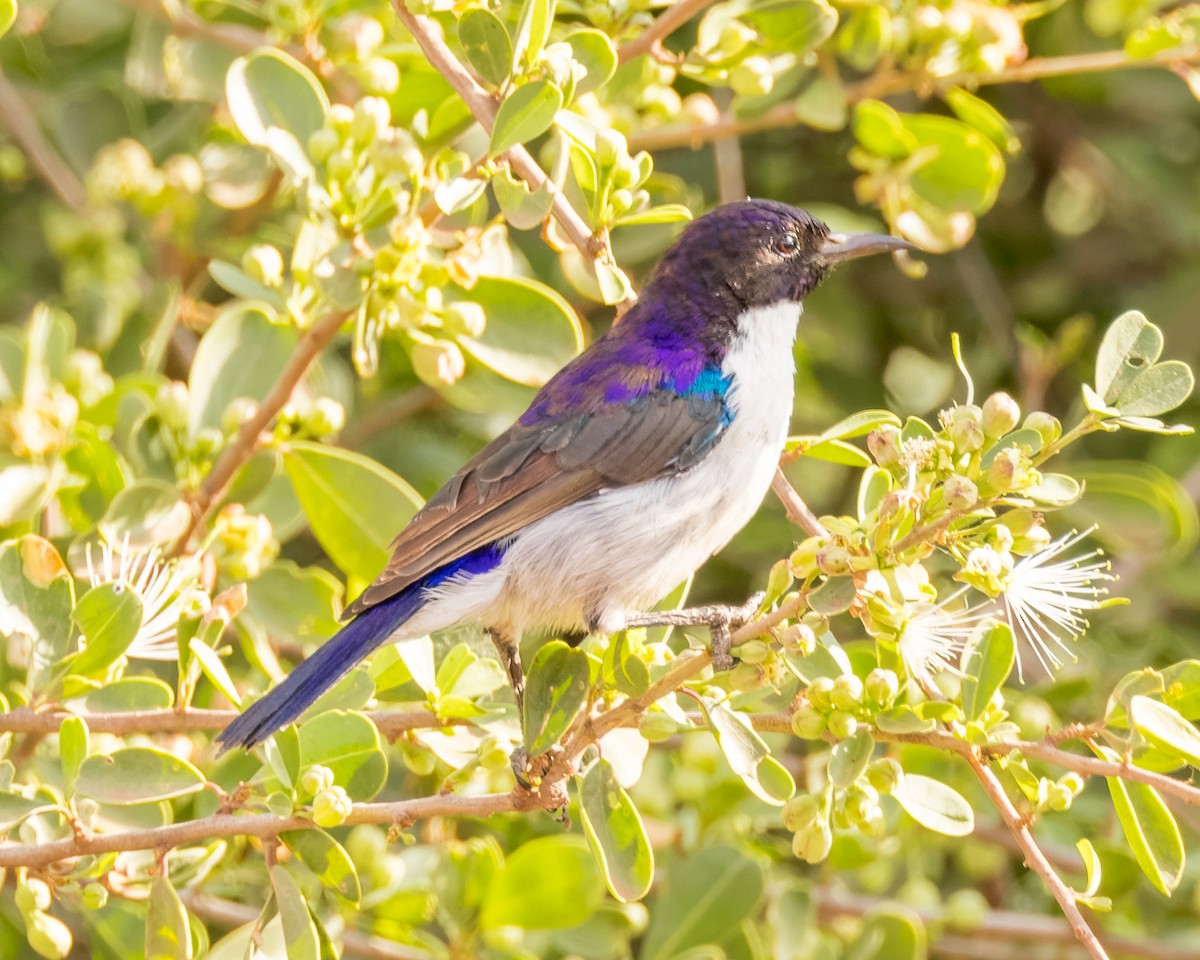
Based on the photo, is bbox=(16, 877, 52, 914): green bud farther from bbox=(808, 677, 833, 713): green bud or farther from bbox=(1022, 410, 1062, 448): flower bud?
bbox=(1022, 410, 1062, 448): flower bud

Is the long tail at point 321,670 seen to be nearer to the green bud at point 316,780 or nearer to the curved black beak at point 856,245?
the green bud at point 316,780

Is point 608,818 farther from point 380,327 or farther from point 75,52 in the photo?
point 75,52

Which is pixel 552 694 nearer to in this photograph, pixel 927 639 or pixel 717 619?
pixel 717 619

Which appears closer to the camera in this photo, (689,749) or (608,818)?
(608,818)

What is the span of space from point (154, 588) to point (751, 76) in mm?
1723

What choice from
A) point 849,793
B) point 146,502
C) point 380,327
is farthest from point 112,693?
Result: point 849,793

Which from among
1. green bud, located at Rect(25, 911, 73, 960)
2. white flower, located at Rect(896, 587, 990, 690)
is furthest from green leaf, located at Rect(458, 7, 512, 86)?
green bud, located at Rect(25, 911, 73, 960)

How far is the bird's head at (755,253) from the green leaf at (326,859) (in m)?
1.77

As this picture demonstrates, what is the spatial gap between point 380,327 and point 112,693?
912 millimetres

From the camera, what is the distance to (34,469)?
3352 millimetres

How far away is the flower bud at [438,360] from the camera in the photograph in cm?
333

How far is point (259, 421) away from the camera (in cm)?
334

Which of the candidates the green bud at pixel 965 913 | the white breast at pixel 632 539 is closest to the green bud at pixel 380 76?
the white breast at pixel 632 539

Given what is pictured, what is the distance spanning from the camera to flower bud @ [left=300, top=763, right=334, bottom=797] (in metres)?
2.62
